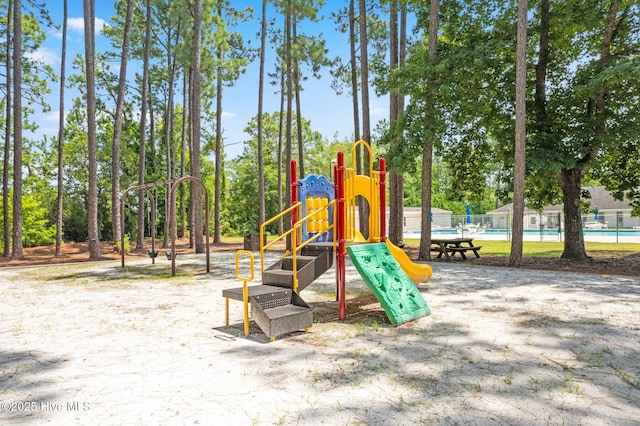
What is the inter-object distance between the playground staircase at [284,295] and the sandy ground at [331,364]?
0.21m

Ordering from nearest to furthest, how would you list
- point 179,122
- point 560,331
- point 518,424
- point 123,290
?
point 518,424, point 560,331, point 123,290, point 179,122

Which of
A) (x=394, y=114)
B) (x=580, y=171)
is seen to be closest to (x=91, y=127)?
A: (x=394, y=114)

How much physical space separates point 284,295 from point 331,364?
5.16 ft

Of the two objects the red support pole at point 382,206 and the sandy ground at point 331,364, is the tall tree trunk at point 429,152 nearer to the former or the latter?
the sandy ground at point 331,364

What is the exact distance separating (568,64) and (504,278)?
7.75 meters

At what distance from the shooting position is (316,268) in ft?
19.1

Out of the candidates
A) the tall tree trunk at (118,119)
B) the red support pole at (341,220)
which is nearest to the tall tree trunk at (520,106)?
the red support pole at (341,220)

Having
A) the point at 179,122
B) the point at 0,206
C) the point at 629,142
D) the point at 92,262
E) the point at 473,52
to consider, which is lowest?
the point at 92,262

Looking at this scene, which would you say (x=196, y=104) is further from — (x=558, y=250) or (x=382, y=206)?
(x=558, y=250)

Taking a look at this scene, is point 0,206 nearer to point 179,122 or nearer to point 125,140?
point 125,140

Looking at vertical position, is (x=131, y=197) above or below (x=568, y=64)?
below

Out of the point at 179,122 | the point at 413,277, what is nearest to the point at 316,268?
the point at 413,277

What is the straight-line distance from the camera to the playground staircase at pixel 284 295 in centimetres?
478

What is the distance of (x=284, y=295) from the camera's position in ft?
17.4
